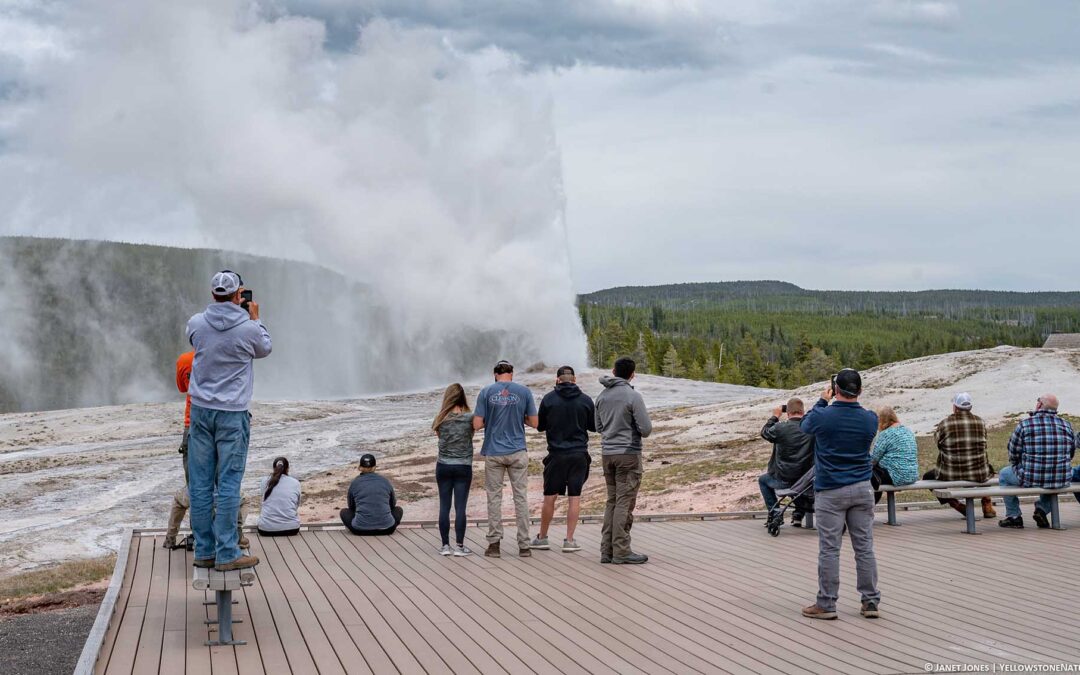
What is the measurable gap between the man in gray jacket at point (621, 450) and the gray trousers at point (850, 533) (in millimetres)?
2388

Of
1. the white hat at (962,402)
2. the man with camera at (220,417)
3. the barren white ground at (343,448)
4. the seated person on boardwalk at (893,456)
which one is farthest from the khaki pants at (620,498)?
the barren white ground at (343,448)

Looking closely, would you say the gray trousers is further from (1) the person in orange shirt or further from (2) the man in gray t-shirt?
(1) the person in orange shirt

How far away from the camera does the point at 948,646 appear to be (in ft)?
23.2

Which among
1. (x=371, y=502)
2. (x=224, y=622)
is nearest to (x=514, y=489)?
(x=371, y=502)

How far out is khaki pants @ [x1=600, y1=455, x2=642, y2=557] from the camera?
10.3 m

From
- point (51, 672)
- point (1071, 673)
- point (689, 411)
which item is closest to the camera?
point (1071, 673)

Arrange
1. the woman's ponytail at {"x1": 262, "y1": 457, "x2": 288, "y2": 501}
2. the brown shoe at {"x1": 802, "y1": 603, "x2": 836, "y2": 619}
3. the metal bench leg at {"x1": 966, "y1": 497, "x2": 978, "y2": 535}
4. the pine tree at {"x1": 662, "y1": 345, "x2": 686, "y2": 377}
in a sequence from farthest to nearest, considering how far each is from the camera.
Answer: the pine tree at {"x1": 662, "y1": 345, "x2": 686, "y2": 377}
the metal bench leg at {"x1": 966, "y1": 497, "x2": 978, "y2": 535}
the woman's ponytail at {"x1": 262, "y1": 457, "x2": 288, "y2": 501}
the brown shoe at {"x1": 802, "y1": 603, "x2": 836, "y2": 619}

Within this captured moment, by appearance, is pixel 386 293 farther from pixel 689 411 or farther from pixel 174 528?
pixel 174 528

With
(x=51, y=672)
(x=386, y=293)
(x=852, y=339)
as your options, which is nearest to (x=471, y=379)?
(x=386, y=293)

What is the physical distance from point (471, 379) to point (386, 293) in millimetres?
14133

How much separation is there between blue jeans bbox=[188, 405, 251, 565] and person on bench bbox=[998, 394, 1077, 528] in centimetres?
938

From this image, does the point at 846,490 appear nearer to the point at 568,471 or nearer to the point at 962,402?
the point at 568,471

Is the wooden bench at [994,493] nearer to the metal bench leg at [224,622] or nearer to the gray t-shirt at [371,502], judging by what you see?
the gray t-shirt at [371,502]

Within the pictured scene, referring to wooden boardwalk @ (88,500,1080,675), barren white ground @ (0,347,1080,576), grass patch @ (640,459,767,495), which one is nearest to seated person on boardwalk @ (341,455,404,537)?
wooden boardwalk @ (88,500,1080,675)
